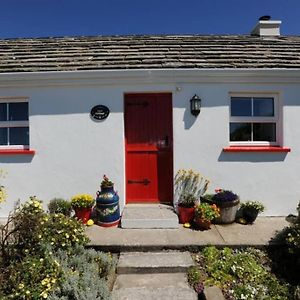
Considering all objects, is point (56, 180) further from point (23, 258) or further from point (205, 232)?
point (205, 232)

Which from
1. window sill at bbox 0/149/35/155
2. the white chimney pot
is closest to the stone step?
window sill at bbox 0/149/35/155

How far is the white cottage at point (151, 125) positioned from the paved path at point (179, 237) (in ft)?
3.10

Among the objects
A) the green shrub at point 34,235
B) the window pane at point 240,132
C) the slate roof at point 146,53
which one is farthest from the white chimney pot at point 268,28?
the green shrub at point 34,235

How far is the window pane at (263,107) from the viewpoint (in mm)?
6191

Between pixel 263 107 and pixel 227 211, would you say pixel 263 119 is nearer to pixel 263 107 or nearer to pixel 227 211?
pixel 263 107

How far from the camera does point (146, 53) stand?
267 inches

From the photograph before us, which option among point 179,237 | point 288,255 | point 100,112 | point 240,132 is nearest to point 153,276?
point 179,237

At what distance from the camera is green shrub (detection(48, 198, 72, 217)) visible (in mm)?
5684

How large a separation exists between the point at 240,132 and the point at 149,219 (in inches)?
114

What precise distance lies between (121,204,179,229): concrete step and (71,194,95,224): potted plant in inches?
29.0

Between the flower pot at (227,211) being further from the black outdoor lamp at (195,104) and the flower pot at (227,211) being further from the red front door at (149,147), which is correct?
the black outdoor lamp at (195,104)

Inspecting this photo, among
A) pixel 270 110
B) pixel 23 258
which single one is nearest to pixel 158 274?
pixel 23 258

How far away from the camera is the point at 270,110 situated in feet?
20.4

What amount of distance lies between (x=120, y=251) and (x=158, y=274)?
80cm
